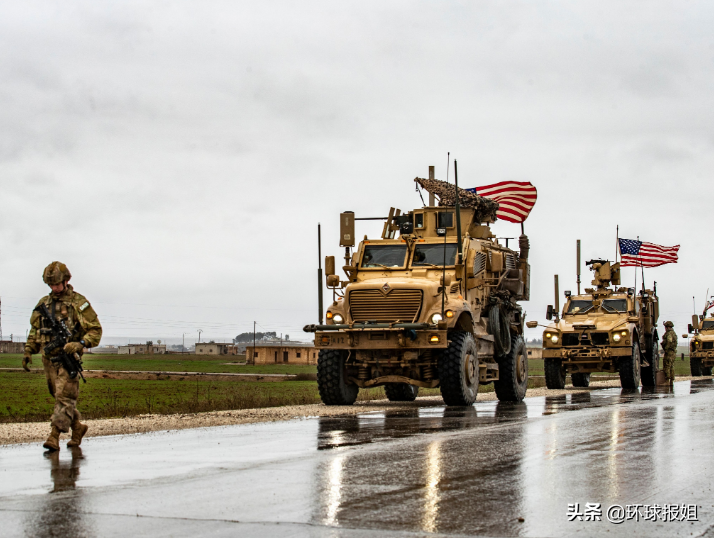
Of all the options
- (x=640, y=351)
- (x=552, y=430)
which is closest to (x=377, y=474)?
(x=552, y=430)

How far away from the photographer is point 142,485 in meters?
7.68

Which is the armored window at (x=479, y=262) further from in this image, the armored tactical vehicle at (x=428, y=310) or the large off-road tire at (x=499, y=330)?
the large off-road tire at (x=499, y=330)

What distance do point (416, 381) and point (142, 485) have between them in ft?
36.2

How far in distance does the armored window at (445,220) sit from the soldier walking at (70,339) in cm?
1151

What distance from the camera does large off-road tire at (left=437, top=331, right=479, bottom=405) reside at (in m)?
18.1

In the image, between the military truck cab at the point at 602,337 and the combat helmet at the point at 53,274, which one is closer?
the combat helmet at the point at 53,274

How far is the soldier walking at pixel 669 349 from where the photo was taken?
3303cm

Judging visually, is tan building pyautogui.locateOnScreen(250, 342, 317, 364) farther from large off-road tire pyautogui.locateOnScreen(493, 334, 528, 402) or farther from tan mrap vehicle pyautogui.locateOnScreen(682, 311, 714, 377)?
large off-road tire pyautogui.locateOnScreen(493, 334, 528, 402)

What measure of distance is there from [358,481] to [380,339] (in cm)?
1039

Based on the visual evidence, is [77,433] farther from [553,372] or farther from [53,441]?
[553,372]

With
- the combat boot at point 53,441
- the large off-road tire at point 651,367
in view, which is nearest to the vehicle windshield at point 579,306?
the large off-road tire at point 651,367

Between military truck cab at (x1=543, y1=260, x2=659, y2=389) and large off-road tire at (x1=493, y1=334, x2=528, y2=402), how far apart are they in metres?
5.65

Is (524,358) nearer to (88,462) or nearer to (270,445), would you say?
(270,445)

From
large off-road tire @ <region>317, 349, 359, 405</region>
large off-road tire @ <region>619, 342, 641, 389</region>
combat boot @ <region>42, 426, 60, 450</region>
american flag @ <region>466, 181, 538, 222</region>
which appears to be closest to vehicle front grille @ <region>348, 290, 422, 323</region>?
large off-road tire @ <region>317, 349, 359, 405</region>
